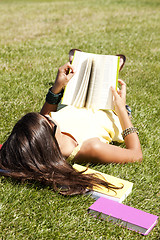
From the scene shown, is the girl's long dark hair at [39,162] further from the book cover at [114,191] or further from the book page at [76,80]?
the book page at [76,80]

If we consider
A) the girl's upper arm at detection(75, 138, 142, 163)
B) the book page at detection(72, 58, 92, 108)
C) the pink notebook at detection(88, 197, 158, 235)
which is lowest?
the pink notebook at detection(88, 197, 158, 235)

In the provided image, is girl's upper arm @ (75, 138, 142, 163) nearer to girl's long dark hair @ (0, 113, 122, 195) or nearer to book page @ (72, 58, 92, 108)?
girl's long dark hair @ (0, 113, 122, 195)

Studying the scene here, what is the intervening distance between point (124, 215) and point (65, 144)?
816 mm

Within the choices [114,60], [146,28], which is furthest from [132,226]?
[146,28]

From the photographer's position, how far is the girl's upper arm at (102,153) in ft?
9.20

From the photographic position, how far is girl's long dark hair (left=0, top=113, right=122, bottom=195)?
2.49 metres

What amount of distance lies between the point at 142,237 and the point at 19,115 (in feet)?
7.32

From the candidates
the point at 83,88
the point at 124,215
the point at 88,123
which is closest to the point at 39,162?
the point at 124,215

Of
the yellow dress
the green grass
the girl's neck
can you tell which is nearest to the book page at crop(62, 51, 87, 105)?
the yellow dress

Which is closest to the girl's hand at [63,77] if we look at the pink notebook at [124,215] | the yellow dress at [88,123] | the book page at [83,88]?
the book page at [83,88]

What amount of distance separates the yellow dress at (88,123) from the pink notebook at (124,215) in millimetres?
646

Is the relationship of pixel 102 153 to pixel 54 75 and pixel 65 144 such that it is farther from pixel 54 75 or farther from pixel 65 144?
pixel 54 75

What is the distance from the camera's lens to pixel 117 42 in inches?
301

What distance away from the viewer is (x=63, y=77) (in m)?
3.51
